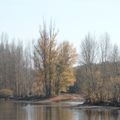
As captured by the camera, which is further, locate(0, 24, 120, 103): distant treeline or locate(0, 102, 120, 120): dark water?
locate(0, 24, 120, 103): distant treeline

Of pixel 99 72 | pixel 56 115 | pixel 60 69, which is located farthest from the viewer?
pixel 60 69

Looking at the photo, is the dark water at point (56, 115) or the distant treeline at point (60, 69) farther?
the distant treeline at point (60, 69)

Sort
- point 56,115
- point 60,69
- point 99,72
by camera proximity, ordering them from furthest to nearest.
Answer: point 60,69
point 99,72
point 56,115

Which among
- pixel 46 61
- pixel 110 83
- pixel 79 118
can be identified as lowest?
pixel 79 118

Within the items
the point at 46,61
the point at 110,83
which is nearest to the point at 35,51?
the point at 46,61

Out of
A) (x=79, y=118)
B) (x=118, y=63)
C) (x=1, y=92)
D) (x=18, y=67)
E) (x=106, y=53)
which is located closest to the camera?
(x=79, y=118)

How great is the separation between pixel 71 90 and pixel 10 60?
20.3m

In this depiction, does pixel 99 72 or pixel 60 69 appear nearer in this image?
pixel 99 72

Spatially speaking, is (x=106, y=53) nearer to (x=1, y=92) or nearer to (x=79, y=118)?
(x=1, y=92)

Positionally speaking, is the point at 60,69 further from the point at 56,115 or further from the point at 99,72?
the point at 56,115

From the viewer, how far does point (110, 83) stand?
195ft

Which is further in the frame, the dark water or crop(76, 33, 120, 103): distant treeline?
crop(76, 33, 120, 103): distant treeline

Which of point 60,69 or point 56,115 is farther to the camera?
point 60,69

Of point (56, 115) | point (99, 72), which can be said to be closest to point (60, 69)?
point (99, 72)
